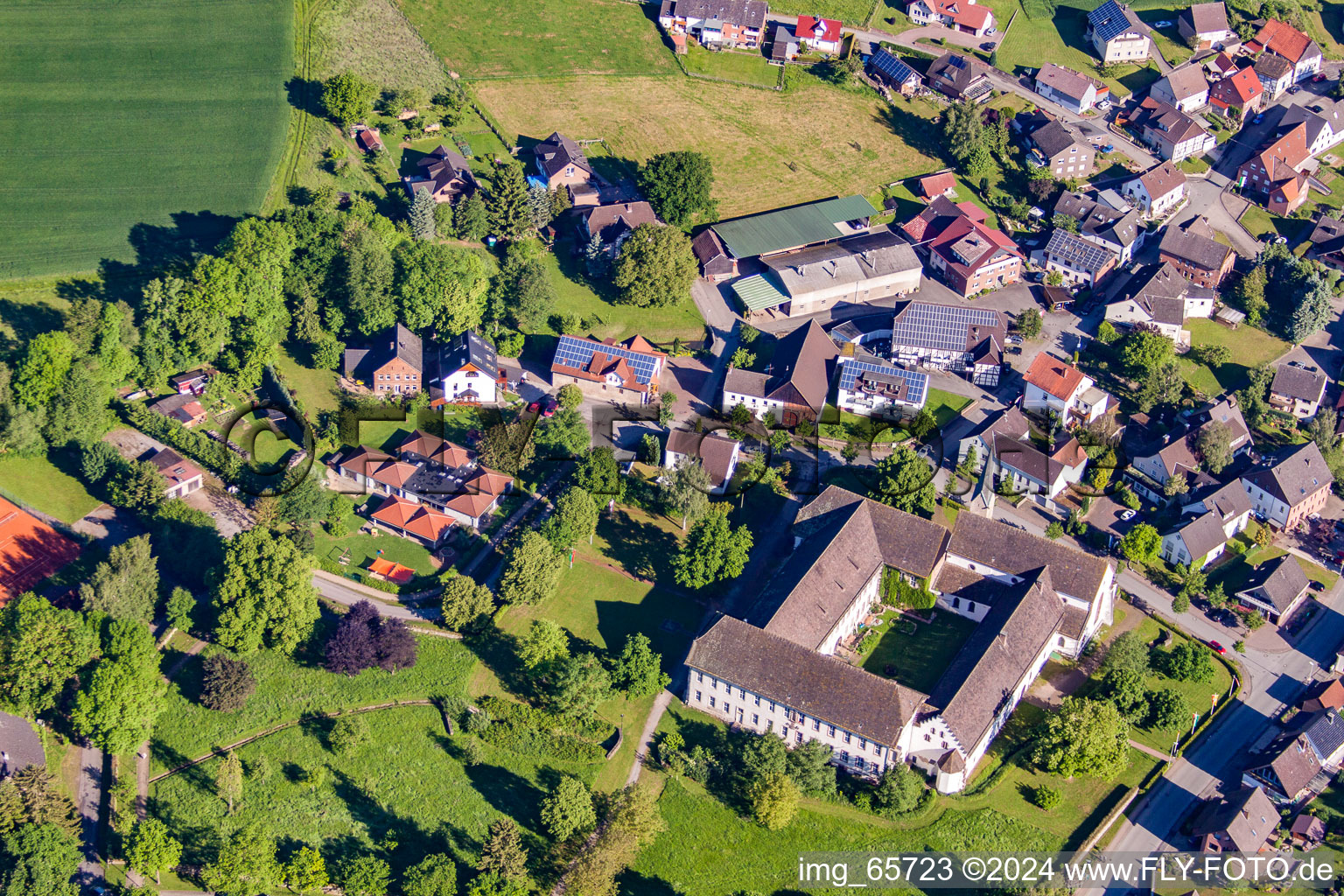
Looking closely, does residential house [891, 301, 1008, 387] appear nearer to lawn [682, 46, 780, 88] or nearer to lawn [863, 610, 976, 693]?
lawn [863, 610, 976, 693]

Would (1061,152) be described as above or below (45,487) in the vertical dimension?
above

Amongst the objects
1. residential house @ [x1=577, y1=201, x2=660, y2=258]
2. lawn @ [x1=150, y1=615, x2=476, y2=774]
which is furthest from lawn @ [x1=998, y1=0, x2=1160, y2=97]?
lawn @ [x1=150, y1=615, x2=476, y2=774]

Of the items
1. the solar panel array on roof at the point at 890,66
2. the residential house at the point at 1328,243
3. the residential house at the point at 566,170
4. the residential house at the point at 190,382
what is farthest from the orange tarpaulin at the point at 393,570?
the residential house at the point at 1328,243

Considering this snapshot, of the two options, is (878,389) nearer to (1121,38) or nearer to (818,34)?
(818,34)

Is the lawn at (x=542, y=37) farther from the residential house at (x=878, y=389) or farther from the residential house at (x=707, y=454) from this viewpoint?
the residential house at (x=707, y=454)

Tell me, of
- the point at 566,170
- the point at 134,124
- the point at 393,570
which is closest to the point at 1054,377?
the point at 566,170
